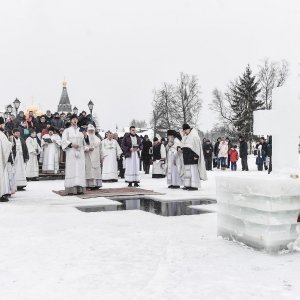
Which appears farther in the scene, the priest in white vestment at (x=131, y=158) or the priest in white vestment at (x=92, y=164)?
the priest in white vestment at (x=131, y=158)

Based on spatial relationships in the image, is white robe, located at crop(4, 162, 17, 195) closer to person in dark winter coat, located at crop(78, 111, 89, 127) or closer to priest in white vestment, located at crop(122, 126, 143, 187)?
priest in white vestment, located at crop(122, 126, 143, 187)

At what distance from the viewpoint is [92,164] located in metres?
13.6

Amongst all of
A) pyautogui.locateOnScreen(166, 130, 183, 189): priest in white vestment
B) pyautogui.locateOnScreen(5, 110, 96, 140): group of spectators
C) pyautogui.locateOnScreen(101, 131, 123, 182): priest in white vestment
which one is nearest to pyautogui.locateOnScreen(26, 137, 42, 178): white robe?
pyautogui.locateOnScreen(5, 110, 96, 140): group of spectators

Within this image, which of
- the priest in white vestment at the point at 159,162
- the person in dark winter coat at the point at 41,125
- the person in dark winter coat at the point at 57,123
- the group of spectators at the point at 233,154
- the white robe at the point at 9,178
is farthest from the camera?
the group of spectators at the point at 233,154

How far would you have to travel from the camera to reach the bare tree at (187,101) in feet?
193

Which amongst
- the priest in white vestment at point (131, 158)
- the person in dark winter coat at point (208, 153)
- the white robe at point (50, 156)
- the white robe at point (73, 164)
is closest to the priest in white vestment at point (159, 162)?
the white robe at point (50, 156)

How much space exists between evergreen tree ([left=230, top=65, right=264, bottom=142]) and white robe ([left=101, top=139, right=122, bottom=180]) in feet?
113

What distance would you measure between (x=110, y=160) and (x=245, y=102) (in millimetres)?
37580

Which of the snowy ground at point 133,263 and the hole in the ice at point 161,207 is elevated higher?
the hole in the ice at point 161,207

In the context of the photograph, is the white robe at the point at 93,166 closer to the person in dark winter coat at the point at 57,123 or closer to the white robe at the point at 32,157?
the white robe at the point at 32,157

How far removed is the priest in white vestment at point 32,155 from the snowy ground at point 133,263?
9.76 meters

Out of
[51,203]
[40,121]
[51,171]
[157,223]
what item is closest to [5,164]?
[51,203]

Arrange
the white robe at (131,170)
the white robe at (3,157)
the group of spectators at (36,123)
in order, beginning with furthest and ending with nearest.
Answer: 1. the group of spectators at (36,123)
2. the white robe at (131,170)
3. the white robe at (3,157)

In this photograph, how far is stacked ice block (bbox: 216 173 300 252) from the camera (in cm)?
480
